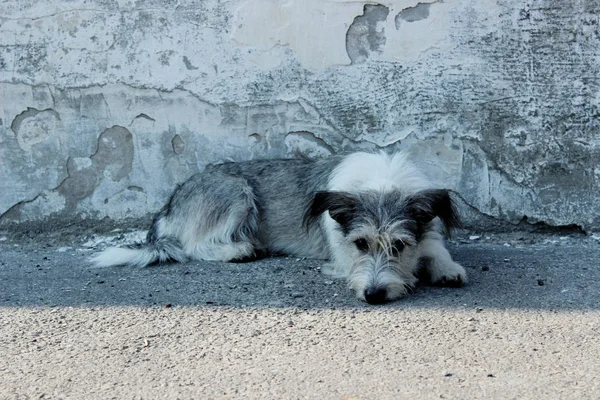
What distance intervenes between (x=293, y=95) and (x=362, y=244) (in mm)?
1676

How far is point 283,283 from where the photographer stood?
5.08m

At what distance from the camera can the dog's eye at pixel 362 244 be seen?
4.79 metres

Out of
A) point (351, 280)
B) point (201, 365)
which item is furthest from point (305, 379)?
point (351, 280)

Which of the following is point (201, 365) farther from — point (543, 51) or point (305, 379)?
point (543, 51)

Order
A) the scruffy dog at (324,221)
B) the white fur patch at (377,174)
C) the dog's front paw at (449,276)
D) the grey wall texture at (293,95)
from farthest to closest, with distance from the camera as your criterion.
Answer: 1. the grey wall texture at (293,95)
2. the white fur patch at (377,174)
3. the dog's front paw at (449,276)
4. the scruffy dog at (324,221)

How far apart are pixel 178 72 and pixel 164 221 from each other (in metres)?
1.12

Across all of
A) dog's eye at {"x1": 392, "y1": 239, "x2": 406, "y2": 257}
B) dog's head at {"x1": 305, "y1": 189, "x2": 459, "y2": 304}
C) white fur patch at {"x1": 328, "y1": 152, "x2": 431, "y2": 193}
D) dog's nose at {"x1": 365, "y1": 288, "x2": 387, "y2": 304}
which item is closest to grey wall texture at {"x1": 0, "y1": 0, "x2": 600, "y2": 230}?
white fur patch at {"x1": 328, "y1": 152, "x2": 431, "y2": 193}

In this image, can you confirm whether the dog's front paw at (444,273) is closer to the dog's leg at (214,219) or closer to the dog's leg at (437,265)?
the dog's leg at (437,265)

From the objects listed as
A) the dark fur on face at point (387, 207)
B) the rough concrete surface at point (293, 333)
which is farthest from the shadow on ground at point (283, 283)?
the dark fur on face at point (387, 207)

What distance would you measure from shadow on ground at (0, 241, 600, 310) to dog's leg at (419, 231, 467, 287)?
64 mm

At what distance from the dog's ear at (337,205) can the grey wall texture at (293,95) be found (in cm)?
121

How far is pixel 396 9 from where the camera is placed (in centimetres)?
585

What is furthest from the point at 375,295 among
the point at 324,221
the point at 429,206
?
the point at 324,221

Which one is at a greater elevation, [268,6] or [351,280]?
[268,6]
